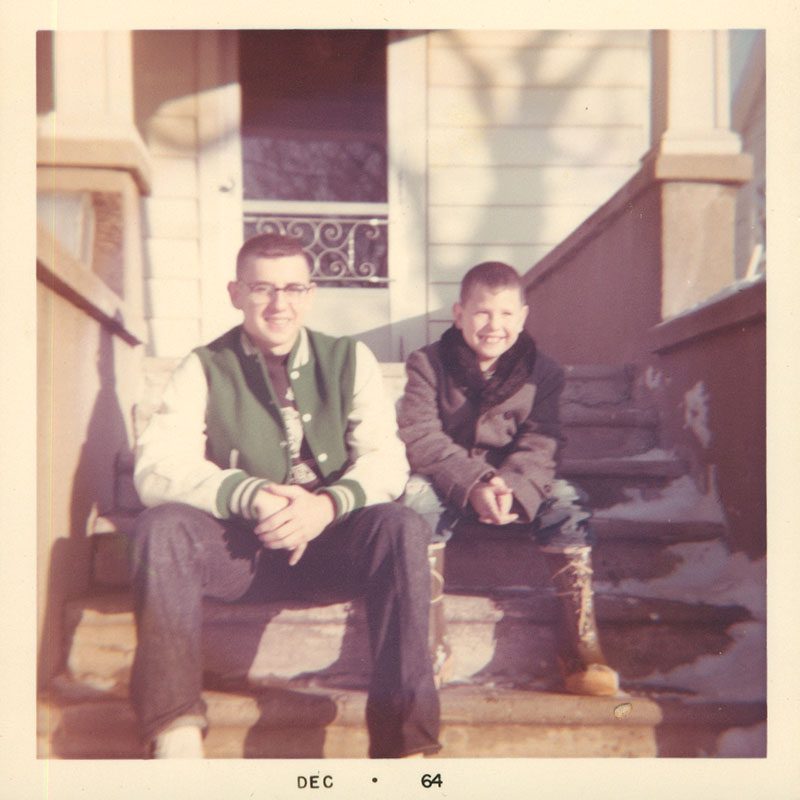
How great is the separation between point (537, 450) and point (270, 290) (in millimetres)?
843

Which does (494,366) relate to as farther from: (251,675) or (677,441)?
(251,675)

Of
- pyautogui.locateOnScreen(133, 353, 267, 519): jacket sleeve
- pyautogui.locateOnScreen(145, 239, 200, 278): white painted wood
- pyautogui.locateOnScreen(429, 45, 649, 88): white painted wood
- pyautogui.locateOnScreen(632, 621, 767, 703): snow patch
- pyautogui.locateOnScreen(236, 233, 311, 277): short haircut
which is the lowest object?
pyautogui.locateOnScreen(632, 621, 767, 703): snow patch

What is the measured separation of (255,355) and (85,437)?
1.92 feet

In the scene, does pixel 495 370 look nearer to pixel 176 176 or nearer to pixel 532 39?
pixel 176 176

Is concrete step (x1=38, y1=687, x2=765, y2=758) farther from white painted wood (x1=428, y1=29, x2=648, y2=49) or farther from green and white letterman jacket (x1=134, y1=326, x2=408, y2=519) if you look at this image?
white painted wood (x1=428, y1=29, x2=648, y2=49)

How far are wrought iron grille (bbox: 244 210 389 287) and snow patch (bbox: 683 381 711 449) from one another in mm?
2073

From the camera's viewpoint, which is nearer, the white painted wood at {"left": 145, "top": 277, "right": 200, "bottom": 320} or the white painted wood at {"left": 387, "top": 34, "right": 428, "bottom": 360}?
the white painted wood at {"left": 145, "top": 277, "right": 200, "bottom": 320}

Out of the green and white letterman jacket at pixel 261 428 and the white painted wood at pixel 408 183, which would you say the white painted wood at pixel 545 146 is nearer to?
the white painted wood at pixel 408 183

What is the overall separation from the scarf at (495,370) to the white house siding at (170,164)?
221 centimetres

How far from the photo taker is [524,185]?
427 centimetres

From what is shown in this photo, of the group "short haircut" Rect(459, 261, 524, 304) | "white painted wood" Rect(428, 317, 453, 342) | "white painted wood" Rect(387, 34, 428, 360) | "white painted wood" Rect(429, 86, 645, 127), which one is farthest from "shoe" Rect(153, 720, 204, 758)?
"white painted wood" Rect(429, 86, 645, 127)

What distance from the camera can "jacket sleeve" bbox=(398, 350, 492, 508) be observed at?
2.04 metres

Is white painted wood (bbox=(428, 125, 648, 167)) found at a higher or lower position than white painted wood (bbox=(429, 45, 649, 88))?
lower

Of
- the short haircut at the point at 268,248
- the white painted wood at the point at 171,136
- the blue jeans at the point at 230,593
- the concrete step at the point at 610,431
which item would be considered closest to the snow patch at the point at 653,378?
the concrete step at the point at 610,431
